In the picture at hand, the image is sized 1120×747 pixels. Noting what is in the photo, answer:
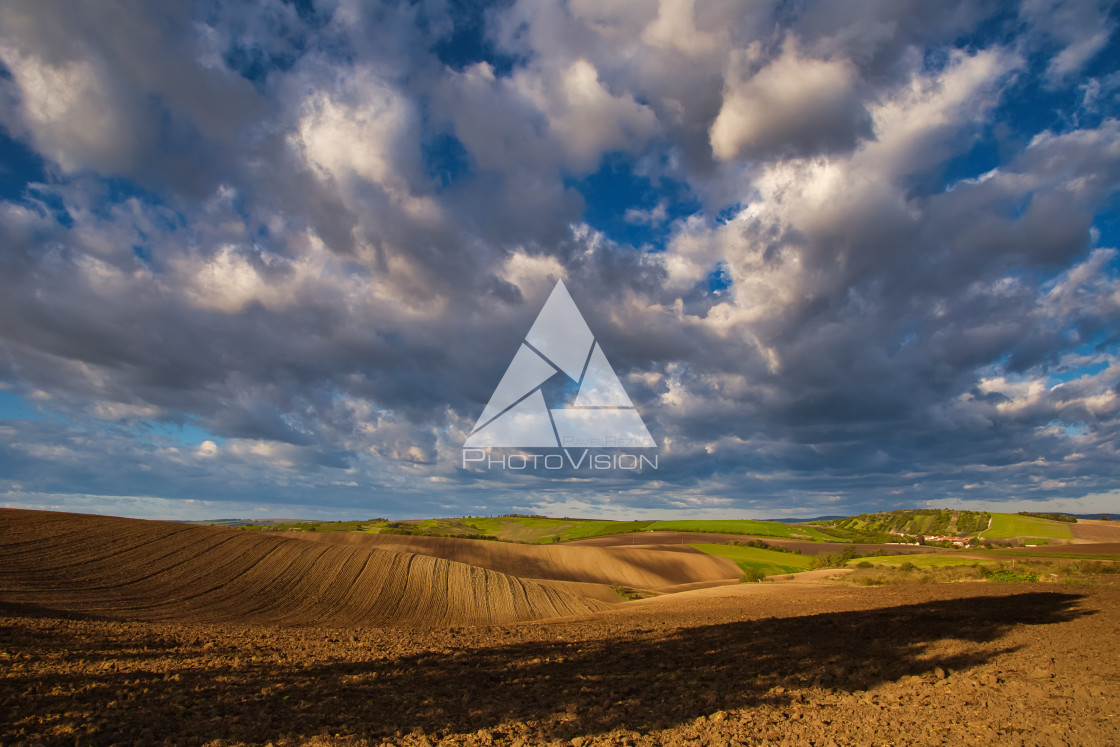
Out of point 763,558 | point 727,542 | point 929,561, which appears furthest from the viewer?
point 727,542

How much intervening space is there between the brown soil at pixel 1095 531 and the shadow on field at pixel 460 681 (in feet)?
426

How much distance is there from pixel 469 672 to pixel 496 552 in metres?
74.3

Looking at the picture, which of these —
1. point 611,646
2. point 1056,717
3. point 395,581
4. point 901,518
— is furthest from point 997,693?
point 901,518

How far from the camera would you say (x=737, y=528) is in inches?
6777

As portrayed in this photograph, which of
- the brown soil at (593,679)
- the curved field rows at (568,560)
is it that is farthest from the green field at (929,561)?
the brown soil at (593,679)

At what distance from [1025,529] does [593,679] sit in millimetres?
160777

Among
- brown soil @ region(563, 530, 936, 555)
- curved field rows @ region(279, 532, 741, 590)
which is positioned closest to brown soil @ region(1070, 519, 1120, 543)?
brown soil @ region(563, 530, 936, 555)

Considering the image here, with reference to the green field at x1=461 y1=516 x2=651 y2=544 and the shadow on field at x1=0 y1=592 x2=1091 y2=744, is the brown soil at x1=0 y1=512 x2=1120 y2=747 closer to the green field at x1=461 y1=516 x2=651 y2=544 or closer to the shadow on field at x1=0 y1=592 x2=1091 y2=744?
the shadow on field at x1=0 y1=592 x2=1091 y2=744

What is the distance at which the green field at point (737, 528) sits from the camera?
160m

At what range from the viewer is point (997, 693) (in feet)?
40.0

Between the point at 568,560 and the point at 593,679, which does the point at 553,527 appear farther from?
the point at 593,679

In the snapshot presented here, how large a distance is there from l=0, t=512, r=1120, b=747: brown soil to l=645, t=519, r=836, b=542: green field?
140 metres

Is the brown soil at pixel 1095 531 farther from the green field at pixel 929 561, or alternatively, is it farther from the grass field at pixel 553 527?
the green field at pixel 929 561

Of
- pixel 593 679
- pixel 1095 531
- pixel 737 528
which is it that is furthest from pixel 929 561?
pixel 737 528
